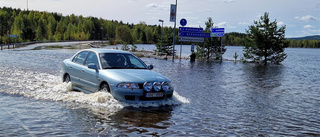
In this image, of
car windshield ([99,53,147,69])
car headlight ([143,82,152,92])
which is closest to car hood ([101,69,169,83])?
car headlight ([143,82,152,92])

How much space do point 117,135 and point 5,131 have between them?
2.04 meters

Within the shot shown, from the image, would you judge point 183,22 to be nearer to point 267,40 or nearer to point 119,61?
point 267,40

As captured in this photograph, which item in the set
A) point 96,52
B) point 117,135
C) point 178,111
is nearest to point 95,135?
point 117,135

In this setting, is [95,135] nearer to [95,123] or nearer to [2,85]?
[95,123]

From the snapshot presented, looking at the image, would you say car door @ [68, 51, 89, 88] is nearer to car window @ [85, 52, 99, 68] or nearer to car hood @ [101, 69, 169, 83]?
car window @ [85, 52, 99, 68]

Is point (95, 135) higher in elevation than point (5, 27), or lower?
lower

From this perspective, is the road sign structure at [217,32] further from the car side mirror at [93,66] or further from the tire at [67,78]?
the car side mirror at [93,66]

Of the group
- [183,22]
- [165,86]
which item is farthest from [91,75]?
[183,22]

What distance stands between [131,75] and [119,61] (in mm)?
1211

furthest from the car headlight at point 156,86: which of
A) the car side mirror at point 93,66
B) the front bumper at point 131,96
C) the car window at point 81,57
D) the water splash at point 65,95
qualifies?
the car window at point 81,57

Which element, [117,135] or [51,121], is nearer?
[117,135]

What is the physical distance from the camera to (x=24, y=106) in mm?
8148

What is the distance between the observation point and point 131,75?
858cm

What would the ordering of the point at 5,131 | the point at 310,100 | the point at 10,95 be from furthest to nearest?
the point at 310,100
the point at 10,95
the point at 5,131
